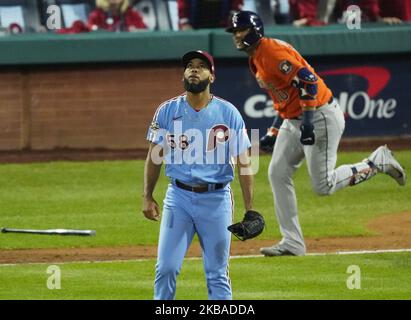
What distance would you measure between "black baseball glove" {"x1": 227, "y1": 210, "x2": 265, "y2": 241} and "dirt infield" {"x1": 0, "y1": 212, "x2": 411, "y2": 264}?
3746mm

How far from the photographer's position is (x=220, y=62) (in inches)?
741

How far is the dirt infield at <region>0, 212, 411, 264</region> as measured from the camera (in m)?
12.5

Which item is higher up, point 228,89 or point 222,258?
point 222,258

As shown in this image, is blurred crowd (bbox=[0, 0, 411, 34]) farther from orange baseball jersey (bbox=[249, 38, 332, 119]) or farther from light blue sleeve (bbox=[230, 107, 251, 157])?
light blue sleeve (bbox=[230, 107, 251, 157])

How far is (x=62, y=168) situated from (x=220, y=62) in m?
2.77

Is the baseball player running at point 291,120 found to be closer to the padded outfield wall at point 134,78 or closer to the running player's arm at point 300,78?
the running player's arm at point 300,78

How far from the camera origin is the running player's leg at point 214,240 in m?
8.70

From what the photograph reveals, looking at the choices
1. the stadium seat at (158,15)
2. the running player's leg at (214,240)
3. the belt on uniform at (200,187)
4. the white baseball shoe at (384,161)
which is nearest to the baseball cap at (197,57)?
the belt on uniform at (200,187)

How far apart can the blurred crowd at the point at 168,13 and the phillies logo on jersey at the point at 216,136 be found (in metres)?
10.3

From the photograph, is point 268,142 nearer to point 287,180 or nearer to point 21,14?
point 287,180

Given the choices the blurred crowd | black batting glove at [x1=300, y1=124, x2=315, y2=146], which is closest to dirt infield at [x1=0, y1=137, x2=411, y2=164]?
the blurred crowd
